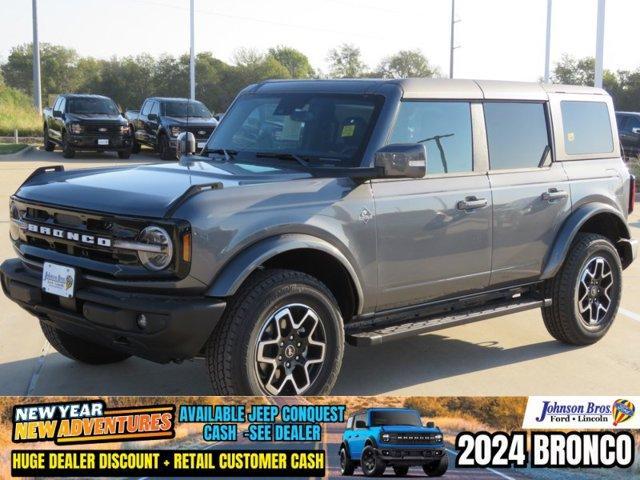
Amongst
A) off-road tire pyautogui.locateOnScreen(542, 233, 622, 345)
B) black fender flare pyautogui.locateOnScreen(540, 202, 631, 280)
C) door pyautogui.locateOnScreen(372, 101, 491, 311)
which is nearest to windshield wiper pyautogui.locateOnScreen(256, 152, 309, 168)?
door pyautogui.locateOnScreen(372, 101, 491, 311)

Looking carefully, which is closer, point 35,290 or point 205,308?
point 205,308

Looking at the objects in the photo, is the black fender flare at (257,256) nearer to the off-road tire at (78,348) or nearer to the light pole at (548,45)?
the off-road tire at (78,348)

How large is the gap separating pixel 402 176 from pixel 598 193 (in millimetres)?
2249

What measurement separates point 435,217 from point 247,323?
1.55m

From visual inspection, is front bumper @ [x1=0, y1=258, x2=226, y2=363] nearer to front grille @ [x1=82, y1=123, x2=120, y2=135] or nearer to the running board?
the running board

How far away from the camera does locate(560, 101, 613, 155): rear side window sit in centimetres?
645

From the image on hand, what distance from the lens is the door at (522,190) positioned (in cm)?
574

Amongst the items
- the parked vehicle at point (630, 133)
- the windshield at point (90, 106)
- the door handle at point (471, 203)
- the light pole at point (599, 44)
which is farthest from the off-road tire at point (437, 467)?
the parked vehicle at point (630, 133)

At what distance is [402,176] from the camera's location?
4871 millimetres

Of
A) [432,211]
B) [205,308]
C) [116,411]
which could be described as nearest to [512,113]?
[432,211]

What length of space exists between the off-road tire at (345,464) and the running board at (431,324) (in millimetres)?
1810

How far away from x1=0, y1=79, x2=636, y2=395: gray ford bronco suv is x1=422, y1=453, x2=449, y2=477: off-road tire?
142cm

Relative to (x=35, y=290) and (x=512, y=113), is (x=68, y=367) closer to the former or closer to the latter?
(x=35, y=290)

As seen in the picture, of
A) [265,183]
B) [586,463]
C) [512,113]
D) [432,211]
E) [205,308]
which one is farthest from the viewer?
[512,113]
